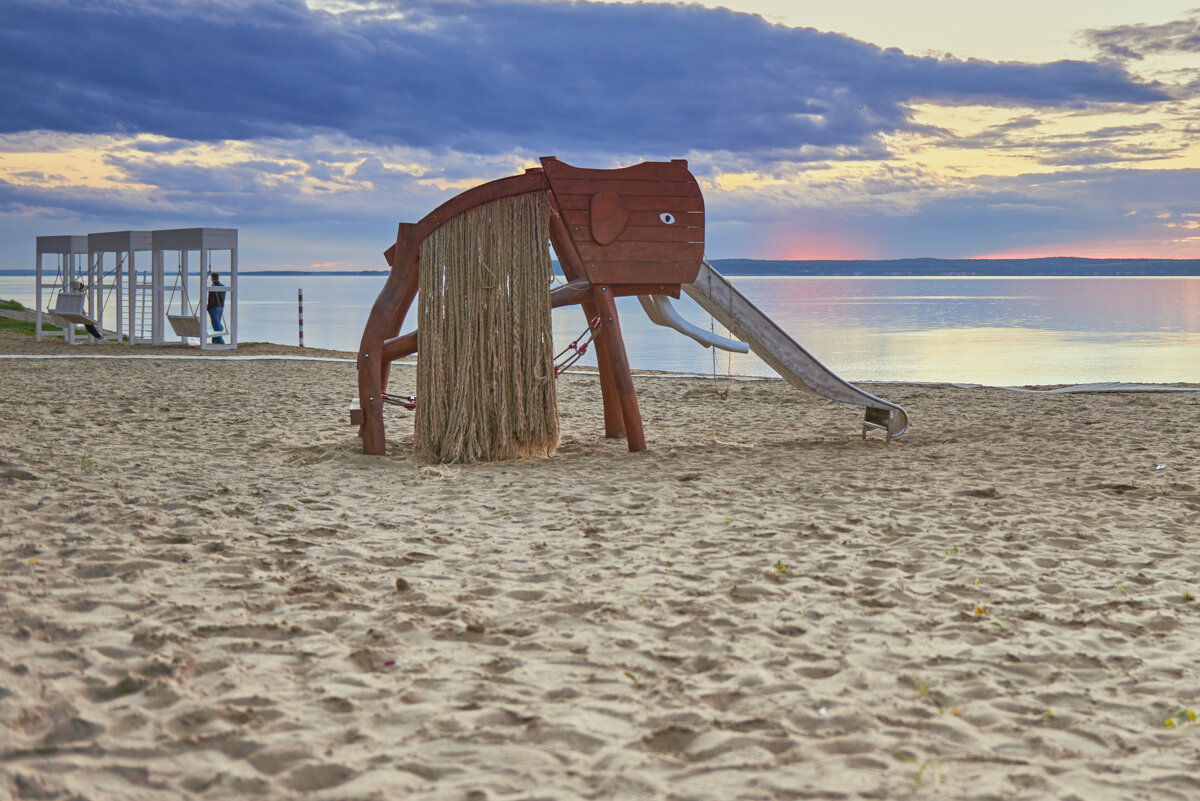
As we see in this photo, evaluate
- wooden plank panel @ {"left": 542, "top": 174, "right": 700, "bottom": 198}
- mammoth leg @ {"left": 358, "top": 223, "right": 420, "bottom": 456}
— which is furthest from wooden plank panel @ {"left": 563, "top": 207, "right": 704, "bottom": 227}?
mammoth leg @ {"left": 358, "top": 223, "right": 420, "bottom": 456}

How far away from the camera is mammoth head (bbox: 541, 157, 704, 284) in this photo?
722 cm

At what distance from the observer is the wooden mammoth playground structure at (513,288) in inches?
270

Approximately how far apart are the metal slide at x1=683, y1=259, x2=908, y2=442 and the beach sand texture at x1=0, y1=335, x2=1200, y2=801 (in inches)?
42.1

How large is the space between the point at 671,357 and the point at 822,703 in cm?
1853

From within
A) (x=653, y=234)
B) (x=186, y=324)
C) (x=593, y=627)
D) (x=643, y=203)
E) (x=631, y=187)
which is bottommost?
(x=593, y=627)

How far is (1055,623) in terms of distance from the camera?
3.71 metres

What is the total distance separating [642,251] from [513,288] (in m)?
1.12

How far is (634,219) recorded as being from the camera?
736 cm

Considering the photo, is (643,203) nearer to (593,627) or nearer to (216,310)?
(593,627)

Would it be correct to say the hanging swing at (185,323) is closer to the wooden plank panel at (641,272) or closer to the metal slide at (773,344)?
the wooden plank panel at (641,272)

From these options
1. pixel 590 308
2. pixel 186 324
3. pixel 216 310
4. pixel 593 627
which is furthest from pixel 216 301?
pixel 593 627

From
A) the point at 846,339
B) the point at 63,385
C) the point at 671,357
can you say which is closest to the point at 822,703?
the point at 63,385

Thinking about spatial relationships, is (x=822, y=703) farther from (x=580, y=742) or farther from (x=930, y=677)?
(x=580, y=742)

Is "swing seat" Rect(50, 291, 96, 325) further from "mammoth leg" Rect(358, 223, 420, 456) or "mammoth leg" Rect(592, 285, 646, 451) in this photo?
"mammoth leg" Rect(592, 285, 646, 451)
